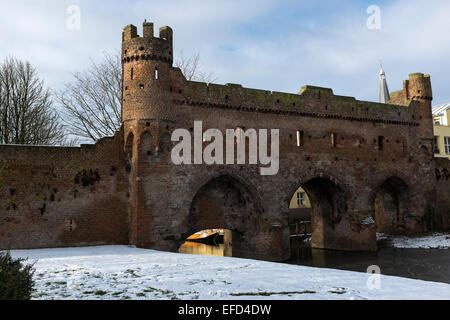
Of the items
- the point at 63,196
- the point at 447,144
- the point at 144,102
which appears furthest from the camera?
the point at 447,144

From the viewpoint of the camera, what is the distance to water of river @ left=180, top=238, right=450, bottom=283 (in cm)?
1480

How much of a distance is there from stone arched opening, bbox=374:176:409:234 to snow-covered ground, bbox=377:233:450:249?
126 cm

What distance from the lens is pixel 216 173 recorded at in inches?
671

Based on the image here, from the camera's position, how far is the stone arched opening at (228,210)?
17406 mm

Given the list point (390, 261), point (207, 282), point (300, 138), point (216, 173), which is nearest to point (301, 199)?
point (300, 138)

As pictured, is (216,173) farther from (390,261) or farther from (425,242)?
(425,242)

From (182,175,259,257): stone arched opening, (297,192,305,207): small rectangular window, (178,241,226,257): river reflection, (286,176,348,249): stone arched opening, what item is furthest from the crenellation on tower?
(297,192,305,207): small rectangular window

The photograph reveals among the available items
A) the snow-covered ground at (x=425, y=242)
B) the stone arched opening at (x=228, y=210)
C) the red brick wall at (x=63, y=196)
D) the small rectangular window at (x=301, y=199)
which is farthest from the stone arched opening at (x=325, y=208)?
the small rectangular window at (x=301, y=199)

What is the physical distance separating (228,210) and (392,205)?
13.3m

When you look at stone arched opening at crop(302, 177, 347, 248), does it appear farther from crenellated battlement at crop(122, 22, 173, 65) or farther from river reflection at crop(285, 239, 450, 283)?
crenellated battlement at crop(122, 22, 173, 65)
